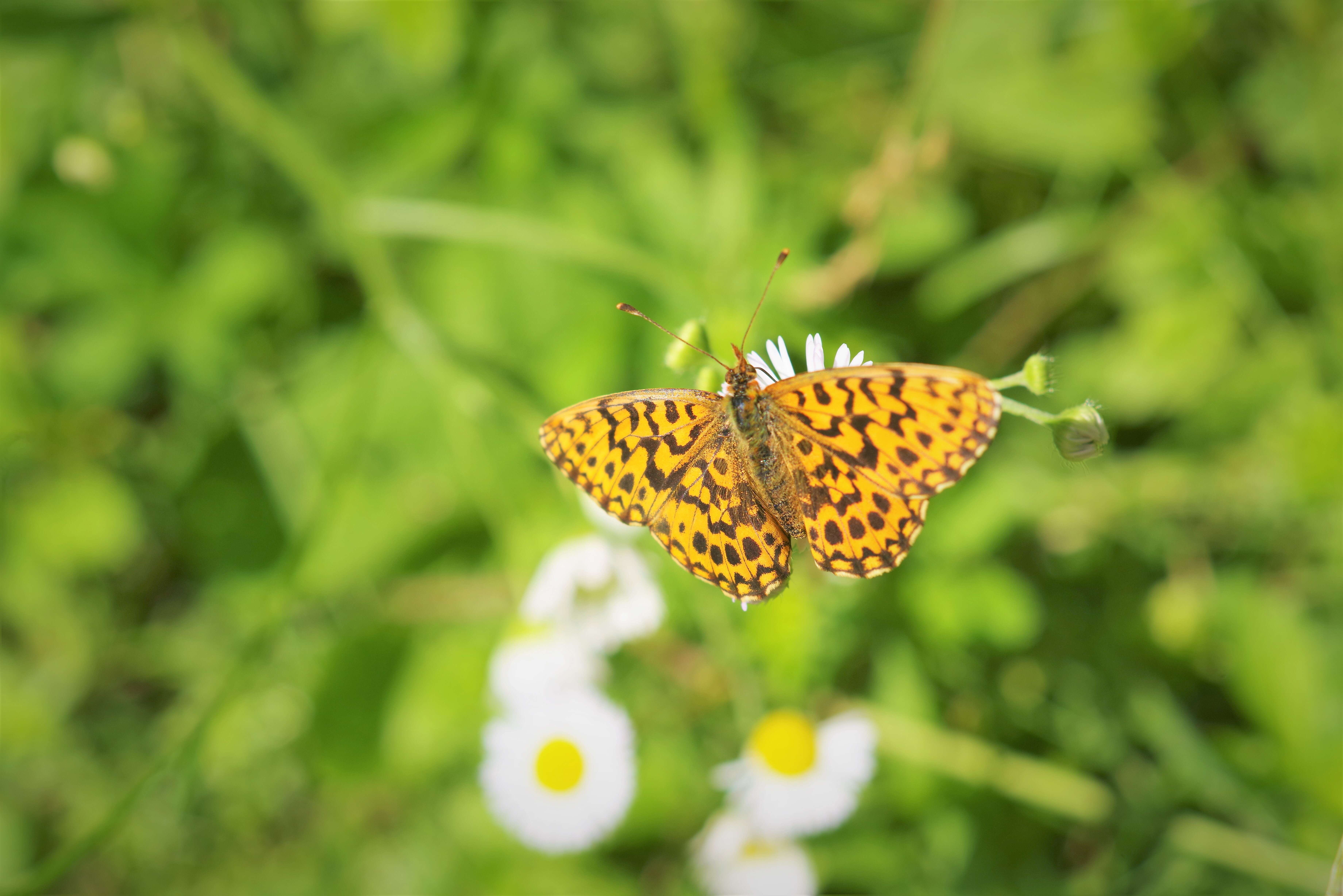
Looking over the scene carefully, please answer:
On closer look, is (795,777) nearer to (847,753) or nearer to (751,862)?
(847,753)

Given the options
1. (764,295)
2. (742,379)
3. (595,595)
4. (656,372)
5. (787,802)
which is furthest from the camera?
(656,372)

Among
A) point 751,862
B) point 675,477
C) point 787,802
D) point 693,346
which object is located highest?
point 693,346

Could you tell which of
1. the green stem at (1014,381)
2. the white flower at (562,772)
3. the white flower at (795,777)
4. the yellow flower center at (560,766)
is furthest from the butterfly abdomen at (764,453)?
the yellow flower center at (560,766)

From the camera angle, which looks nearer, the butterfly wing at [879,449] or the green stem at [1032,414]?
the butterfly wing at [879,449]

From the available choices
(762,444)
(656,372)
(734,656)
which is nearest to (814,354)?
(762,444)

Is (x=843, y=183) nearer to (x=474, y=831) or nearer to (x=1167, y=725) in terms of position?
(x=1167, y=725)

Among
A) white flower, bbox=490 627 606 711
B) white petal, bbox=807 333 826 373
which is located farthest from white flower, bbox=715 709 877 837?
white petal, bbox=807 333 826 373

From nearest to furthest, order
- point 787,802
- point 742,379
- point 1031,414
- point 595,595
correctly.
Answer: point 1031,414, point 742,379, point 787,802, point 595,595

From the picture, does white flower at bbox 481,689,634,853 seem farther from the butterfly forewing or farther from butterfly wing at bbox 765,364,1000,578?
butterfly wing at bbox 765,364,1000,578

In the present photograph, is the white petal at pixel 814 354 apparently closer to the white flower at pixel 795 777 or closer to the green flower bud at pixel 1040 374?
the green flower bud at pixel 1040 374
